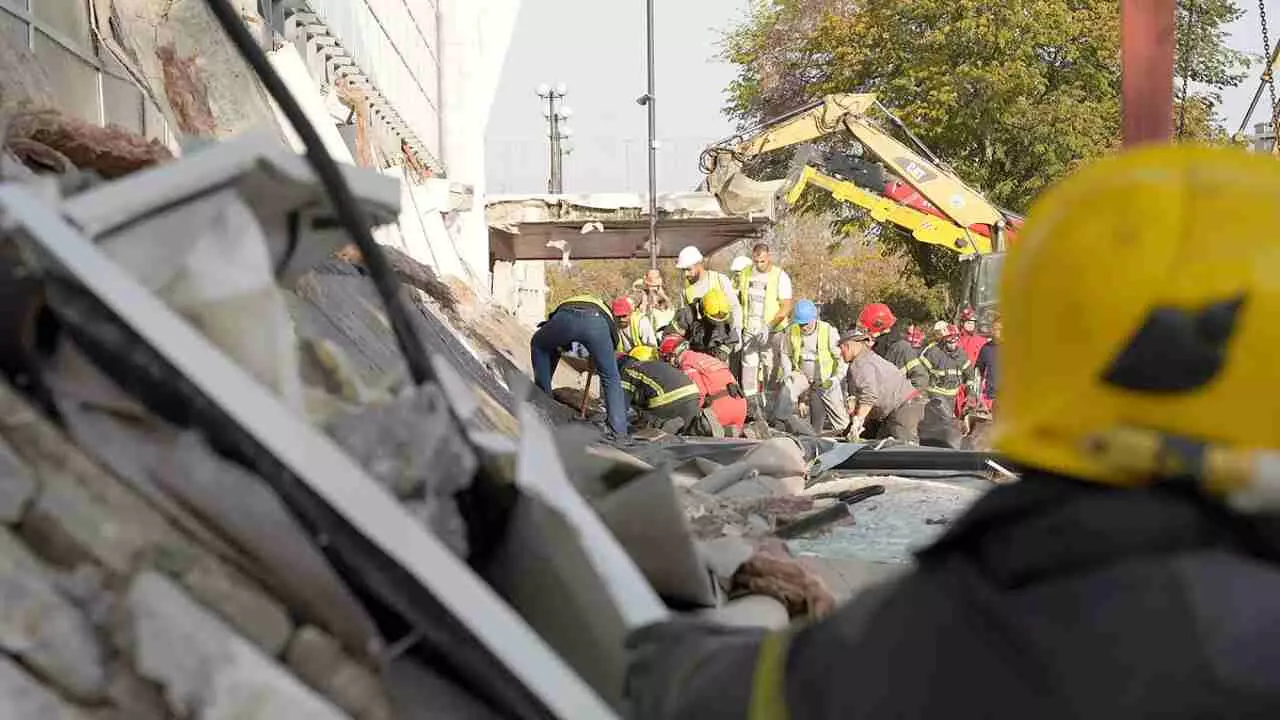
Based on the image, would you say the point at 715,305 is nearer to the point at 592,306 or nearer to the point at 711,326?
the point at 711,326

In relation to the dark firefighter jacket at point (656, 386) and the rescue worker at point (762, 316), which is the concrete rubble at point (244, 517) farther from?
the rescue worker at point (762, 316)

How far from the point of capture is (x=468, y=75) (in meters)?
20.2

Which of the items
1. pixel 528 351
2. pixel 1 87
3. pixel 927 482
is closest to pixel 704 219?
pixel 528 351

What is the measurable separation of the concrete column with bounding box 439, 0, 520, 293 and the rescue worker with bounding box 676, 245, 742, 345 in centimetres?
738

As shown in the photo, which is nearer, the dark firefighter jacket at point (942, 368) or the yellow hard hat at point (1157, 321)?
the yellow hard hat at point (1157, 321)

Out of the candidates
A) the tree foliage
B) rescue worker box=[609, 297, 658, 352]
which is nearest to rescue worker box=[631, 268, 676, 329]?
rescue worker box=[609, 297, 658, 352]

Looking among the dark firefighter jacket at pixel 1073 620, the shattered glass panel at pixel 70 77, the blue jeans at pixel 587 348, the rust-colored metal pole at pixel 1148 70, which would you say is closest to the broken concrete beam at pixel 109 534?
the dark firefighter jacket at pixel 1073 620

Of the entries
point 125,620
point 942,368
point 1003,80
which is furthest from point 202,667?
point 1003,80

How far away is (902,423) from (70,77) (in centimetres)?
696

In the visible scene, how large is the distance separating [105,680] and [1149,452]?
1097mm

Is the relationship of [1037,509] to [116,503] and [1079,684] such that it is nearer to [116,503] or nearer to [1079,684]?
[1079,684]

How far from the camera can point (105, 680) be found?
1.38 m

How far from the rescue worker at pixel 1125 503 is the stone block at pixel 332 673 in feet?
1.97

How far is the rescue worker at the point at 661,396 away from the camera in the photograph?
7.73 meters
